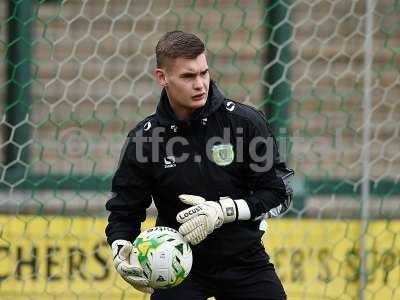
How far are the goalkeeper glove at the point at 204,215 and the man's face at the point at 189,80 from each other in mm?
433

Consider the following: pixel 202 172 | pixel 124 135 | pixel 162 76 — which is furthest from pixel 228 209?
pixel 124 135

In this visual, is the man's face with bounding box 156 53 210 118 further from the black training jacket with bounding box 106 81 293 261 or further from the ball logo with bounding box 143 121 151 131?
the ball logo with bounding box 143 121 151 131

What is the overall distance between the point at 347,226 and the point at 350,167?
0.40 meters

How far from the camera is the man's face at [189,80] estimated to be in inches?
159

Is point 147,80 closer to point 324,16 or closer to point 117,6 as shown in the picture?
point 117,6

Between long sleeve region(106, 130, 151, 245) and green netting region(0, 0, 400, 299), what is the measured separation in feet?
4.97

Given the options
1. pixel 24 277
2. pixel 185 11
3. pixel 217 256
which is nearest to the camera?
pixel 217 256

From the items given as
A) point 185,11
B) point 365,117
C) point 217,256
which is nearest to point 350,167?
point 365,117

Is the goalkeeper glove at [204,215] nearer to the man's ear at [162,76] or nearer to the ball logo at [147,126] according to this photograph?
the ball logo at [147,126]

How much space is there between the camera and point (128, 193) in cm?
417

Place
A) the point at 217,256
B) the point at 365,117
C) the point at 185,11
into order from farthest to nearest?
1. the point at 185,11
2. the point at 365,117
3. the point at 217,256

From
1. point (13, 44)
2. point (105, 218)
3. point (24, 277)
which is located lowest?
point (24, 277)

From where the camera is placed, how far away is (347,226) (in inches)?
233

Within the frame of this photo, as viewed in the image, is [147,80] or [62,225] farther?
[147,80]
